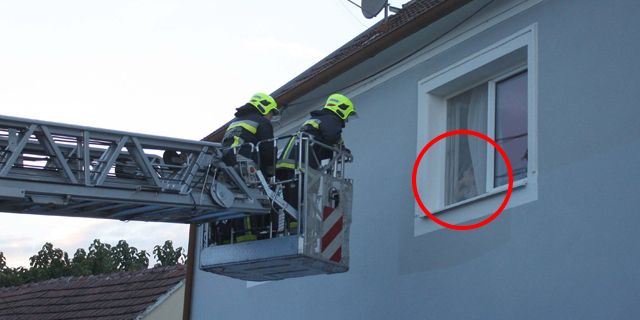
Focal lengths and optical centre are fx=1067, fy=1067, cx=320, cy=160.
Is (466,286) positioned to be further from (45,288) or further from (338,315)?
(45,288)

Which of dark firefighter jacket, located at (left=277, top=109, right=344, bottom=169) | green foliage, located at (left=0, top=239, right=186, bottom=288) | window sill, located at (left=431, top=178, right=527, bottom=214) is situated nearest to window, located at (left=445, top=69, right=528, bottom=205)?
window sill, located at (left=431, top=178, right=527, bottom=214)

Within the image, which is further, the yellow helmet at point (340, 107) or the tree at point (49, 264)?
the tree at point (49, 264)

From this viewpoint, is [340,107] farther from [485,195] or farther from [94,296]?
[94,296]

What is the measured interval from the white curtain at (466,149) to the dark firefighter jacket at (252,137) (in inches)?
84.1

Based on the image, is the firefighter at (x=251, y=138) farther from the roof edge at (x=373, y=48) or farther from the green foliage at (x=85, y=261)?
the green foliage at (x=85, y=261)

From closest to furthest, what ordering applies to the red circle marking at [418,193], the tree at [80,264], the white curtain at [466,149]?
the red circle marking at [418,193]
the white curtain at [466,149]
the tree at [80,264]

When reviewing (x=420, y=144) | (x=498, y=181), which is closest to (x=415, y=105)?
(x=420, y=144)

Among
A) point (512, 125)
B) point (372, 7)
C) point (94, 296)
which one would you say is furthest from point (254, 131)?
point (94, 296)

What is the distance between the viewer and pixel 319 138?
10.5 metres

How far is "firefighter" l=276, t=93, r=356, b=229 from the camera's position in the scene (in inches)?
407

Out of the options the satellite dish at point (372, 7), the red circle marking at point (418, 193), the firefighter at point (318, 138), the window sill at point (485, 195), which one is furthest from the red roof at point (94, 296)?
the window sill at point (485, 195)

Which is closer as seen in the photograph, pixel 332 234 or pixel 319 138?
pixel 332 234

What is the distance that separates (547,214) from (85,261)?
32.6 m

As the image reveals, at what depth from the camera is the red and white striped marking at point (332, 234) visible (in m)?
10.2
